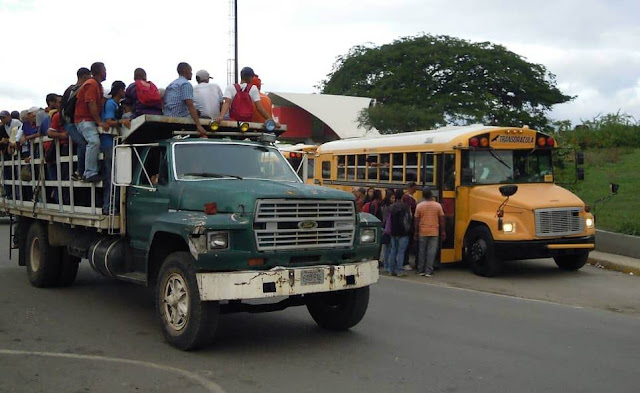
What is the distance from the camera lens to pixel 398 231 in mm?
13398

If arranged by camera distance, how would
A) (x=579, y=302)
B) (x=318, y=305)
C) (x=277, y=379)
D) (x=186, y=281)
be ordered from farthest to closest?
(x=579, y=302) → (x=318, y=305) → (x=186, y=281) → (x=277, y=379)

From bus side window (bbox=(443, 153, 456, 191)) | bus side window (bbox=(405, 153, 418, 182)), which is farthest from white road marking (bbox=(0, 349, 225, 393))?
bus side window (bbox=(405, 153, 418, 182))

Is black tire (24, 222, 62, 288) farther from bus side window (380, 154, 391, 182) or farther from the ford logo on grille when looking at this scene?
bus side window (380, 154, 391, 182)

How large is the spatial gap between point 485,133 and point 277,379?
8705 mm

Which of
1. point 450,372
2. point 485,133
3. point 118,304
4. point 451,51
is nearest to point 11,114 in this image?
point 118,304

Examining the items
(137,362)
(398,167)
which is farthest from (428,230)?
(137,362)

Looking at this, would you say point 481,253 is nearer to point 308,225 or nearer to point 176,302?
point 308,225

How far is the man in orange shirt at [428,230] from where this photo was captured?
521 inches

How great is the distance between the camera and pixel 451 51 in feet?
148

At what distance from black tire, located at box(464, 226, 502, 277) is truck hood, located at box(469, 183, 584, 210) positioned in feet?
2.06

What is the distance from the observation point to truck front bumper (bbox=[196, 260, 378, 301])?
6801 mm

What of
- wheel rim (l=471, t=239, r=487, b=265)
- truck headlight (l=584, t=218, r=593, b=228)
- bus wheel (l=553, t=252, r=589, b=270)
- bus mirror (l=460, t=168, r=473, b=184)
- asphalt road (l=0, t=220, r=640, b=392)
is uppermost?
bus mirror (l=460, t=168, r=473, b=184)

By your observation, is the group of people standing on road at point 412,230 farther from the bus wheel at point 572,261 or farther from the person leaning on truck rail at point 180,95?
the person leaning on truck rail at point 180,95

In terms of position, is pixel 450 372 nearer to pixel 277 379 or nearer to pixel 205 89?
pixel 277 379
